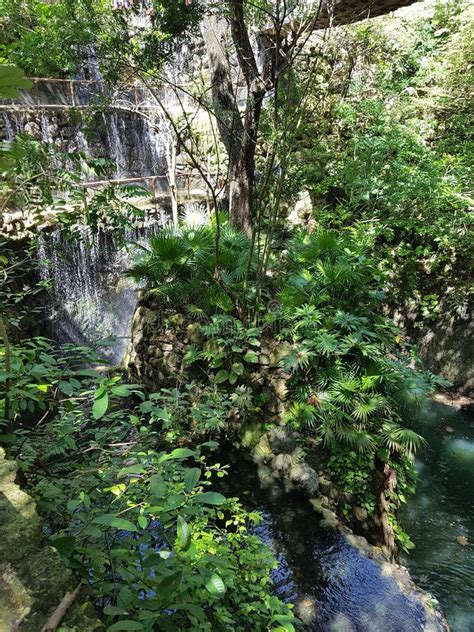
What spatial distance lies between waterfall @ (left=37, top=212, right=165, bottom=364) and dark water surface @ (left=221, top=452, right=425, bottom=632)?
16.3ft

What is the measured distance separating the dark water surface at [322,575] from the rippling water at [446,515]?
85 cm

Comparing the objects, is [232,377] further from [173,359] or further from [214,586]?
[214,586]

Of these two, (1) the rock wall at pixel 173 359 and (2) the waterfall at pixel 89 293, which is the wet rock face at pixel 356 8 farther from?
(2) the waterfall at pixel 89 293

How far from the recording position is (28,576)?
3.55 feet

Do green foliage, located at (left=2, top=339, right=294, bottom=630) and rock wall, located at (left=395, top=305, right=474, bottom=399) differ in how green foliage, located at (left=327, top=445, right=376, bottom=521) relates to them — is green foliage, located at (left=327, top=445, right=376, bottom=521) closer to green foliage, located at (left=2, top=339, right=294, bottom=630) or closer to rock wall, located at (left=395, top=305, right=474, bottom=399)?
green foliage, located at (left=2, top=339, right=294, bottom=630)

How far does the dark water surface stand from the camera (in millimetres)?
2957

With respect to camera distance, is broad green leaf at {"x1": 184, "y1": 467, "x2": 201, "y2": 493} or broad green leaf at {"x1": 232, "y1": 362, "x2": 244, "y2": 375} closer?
broad green leaf at {"x1": 184, "y1": 467, "x2": 201, "y2": 493}

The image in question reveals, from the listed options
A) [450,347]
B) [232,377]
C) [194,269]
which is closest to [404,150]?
[450,347]

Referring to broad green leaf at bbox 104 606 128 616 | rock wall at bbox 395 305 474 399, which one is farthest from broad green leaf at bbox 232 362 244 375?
rock wall at bbox 395 305 474 399

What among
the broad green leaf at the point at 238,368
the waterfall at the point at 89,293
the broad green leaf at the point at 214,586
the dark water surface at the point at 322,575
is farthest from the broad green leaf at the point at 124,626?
the waterfall at the point at 89,293

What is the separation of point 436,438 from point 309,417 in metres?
3.32

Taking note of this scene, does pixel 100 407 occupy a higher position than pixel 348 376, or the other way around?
pixel 100 407

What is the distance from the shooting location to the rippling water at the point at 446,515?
372cm

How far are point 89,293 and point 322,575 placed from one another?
725 centimetres
